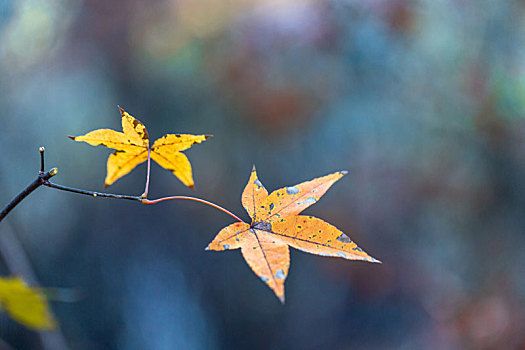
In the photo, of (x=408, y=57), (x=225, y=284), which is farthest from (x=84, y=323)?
(x=408, y=57)

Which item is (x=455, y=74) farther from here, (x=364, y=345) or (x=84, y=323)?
(x=84, y=323)

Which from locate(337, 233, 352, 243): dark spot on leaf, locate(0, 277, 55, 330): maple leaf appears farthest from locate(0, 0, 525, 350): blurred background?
locate(337, 233, 352, 243): dark spot on leaf

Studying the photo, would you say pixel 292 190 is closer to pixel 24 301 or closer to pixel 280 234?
pixel 280 234

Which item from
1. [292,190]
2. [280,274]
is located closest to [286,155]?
[292,190]

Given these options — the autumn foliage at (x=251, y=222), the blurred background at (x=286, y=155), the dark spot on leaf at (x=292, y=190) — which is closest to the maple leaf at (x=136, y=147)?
the autumn foliage at (x=251, y=222)

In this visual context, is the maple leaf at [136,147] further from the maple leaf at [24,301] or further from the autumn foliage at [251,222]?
the maple leaf at [24,301]

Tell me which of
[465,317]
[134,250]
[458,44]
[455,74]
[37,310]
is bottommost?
[465,317]
